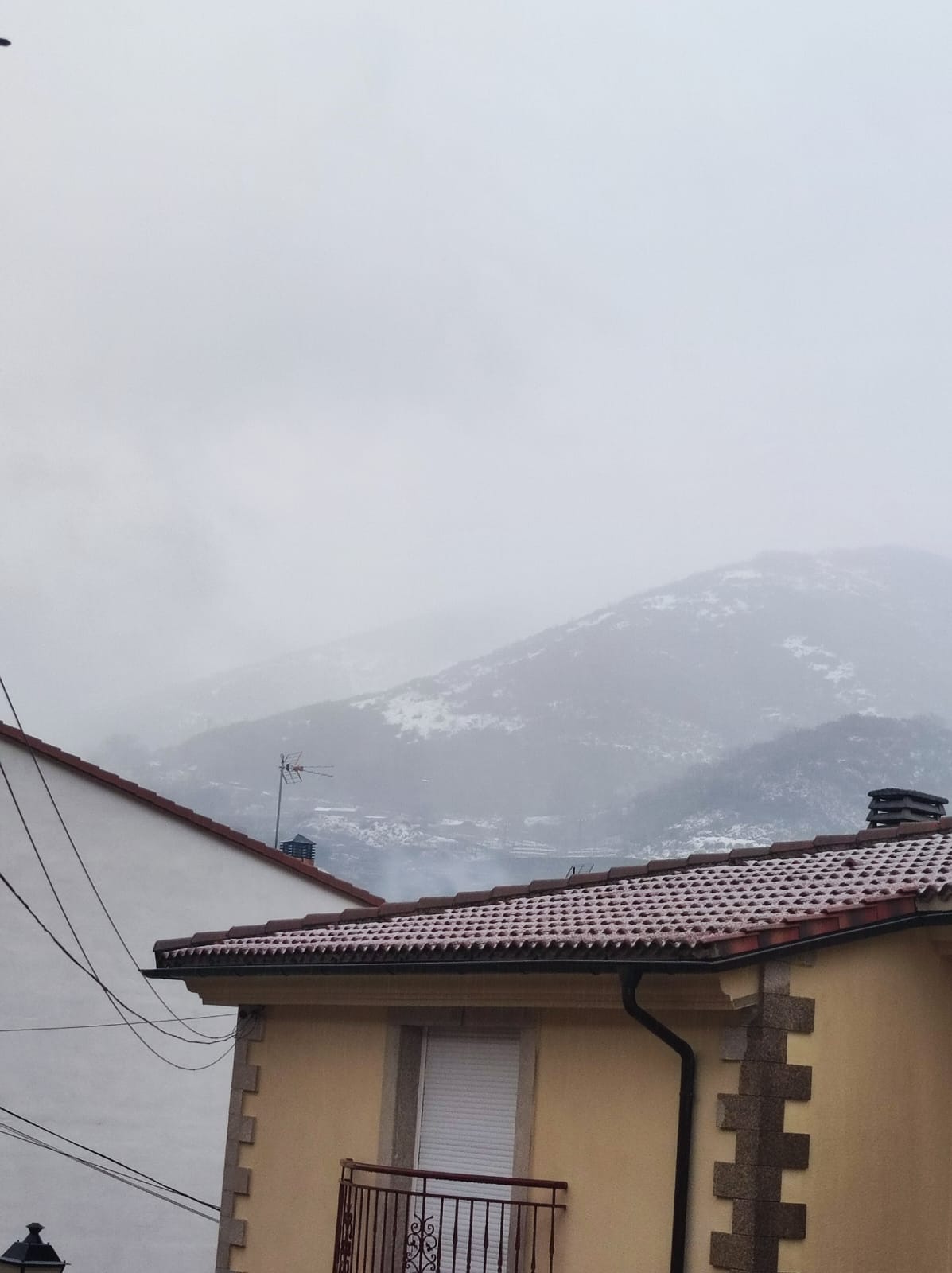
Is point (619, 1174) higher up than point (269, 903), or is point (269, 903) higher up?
point (269, 903)

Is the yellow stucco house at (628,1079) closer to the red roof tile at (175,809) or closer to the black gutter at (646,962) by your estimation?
the black gutter at (646,962)

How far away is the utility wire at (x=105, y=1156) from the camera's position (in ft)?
65.4

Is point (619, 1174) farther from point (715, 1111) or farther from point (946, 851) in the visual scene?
point (946, 851)

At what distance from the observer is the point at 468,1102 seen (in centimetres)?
1174

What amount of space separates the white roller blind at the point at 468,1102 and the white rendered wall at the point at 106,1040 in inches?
377

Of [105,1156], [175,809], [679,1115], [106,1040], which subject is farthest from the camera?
[175,809]

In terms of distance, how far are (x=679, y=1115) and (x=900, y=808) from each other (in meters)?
6.30

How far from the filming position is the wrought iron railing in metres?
10.5

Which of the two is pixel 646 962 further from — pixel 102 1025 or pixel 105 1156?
pixel 105 1156

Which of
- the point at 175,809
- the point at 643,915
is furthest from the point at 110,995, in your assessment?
the point at 643,915

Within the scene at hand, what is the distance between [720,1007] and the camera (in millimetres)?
9484

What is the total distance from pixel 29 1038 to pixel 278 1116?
317 inches

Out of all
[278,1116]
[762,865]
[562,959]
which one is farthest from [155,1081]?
[562,959]

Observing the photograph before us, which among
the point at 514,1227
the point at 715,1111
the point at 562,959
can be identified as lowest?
the point at 514,1227
